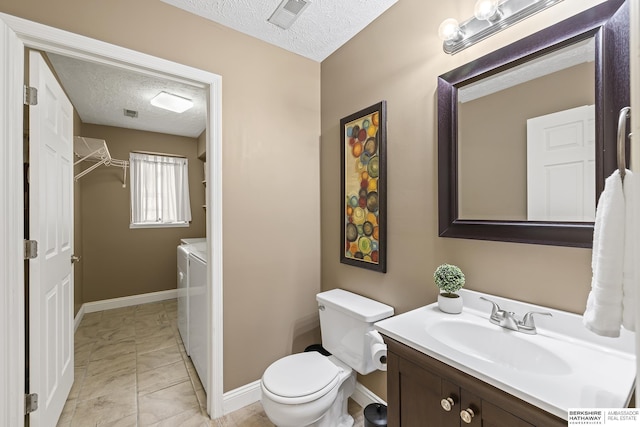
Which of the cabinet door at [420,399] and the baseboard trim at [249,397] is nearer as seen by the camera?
the cabinet door at [420,399]

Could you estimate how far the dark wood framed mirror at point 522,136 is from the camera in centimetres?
91

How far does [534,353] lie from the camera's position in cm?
97

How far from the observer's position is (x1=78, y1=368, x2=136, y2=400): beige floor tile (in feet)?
6.56

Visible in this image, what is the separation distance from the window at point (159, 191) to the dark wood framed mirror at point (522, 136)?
12.5 ft

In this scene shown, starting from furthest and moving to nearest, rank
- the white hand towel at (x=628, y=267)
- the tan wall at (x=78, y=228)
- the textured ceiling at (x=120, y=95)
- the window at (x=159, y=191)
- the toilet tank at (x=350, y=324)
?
the window at (x=159, y=191)
the tan wall at (x=78, y=228)
the textured ceiling at (x=120, y=95)
the toilet tank at (x=350, y=324)
the white hand towel at (x=628, y=267)

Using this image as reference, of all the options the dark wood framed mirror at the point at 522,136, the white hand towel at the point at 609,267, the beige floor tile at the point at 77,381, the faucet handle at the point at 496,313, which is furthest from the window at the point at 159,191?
the white hand towel at the point at 609,267

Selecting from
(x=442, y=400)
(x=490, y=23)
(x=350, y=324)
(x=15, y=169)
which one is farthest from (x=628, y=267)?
(x=15, y=169)

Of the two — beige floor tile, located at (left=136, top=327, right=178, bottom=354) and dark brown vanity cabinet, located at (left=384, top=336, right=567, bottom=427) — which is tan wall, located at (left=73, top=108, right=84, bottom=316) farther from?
dark brown vanity cabinet, located at (left=384, top=336, right=567, bottom=427)

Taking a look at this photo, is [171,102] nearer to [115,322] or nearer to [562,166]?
[115,322]

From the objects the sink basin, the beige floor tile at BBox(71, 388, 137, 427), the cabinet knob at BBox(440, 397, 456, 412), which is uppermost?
the sink basin

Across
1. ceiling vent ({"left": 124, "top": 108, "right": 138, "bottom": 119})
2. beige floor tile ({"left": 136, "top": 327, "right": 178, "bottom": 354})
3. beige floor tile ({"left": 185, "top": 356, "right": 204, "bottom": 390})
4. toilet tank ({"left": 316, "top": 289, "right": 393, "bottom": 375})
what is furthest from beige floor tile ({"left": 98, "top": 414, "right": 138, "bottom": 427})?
ceiling vent ({"left": 124, "top": 108, "right": 138, "bottom": 119})

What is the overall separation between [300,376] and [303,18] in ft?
6.79

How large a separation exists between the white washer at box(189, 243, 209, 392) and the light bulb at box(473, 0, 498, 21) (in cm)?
199

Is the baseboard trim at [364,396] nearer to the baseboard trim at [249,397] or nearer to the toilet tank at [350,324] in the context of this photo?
the baseboard trim at [249,397]
